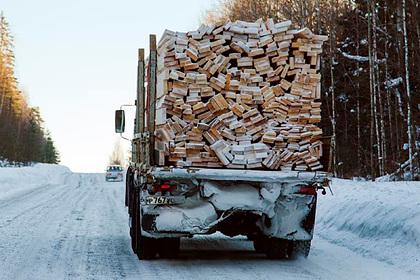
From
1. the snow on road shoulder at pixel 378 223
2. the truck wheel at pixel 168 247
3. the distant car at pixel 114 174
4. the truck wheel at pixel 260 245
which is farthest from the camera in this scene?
the distant car at pixel 114 174

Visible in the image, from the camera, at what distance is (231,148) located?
965 centimetres

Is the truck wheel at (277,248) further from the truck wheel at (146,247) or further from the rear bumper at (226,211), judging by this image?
the truck wheel at (146,247)

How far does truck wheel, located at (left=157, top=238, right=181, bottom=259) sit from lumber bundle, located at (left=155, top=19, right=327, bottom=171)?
1379 mm

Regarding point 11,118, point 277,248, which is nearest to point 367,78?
point 277,248

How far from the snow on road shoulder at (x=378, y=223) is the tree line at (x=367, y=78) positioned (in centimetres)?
821

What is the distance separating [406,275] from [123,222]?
8842 millimetres

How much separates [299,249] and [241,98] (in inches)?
96.6

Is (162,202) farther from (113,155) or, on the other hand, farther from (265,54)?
(113,155)

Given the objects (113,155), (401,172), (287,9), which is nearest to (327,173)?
(401,172)

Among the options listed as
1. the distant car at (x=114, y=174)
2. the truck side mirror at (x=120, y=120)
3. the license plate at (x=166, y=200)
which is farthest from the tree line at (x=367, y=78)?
the license plate at (x=166, y=200)

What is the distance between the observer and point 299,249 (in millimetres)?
10555

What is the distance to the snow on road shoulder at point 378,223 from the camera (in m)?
10.3

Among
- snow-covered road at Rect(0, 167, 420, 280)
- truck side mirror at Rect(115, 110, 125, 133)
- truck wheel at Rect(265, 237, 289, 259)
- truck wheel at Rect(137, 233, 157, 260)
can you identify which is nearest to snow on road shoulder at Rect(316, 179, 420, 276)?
snow-covered road at Rect(0, 167, 420, 280)

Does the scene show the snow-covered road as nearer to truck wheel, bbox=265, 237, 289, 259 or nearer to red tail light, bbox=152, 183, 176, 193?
truck wheel, bbox=265, 237, 289, 259
